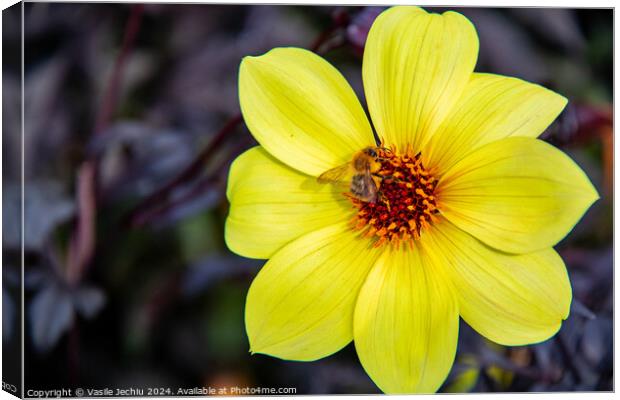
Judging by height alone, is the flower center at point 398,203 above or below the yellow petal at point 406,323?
above

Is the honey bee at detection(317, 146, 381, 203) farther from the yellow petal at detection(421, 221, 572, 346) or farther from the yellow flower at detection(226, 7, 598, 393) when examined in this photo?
the yellow petal at detection(421, 221, 572, 346)

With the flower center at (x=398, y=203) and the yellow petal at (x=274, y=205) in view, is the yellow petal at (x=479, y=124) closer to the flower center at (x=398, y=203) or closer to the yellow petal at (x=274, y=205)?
the flower center at (x=398, y=203)

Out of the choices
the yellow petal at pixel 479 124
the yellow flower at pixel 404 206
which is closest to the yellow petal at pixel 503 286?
the yellow flower at pixel 404 206

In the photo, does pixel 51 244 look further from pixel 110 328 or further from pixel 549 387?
pixel 549 387

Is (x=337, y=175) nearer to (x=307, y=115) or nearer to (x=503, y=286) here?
(x=307, y=115)

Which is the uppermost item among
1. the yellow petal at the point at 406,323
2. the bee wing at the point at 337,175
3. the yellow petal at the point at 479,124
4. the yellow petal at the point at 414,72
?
the yellow petal at the point at 414,72

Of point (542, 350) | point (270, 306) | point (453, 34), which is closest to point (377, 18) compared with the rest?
point (453, 34)

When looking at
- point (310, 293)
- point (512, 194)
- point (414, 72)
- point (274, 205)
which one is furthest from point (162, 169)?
point (512, 194)
